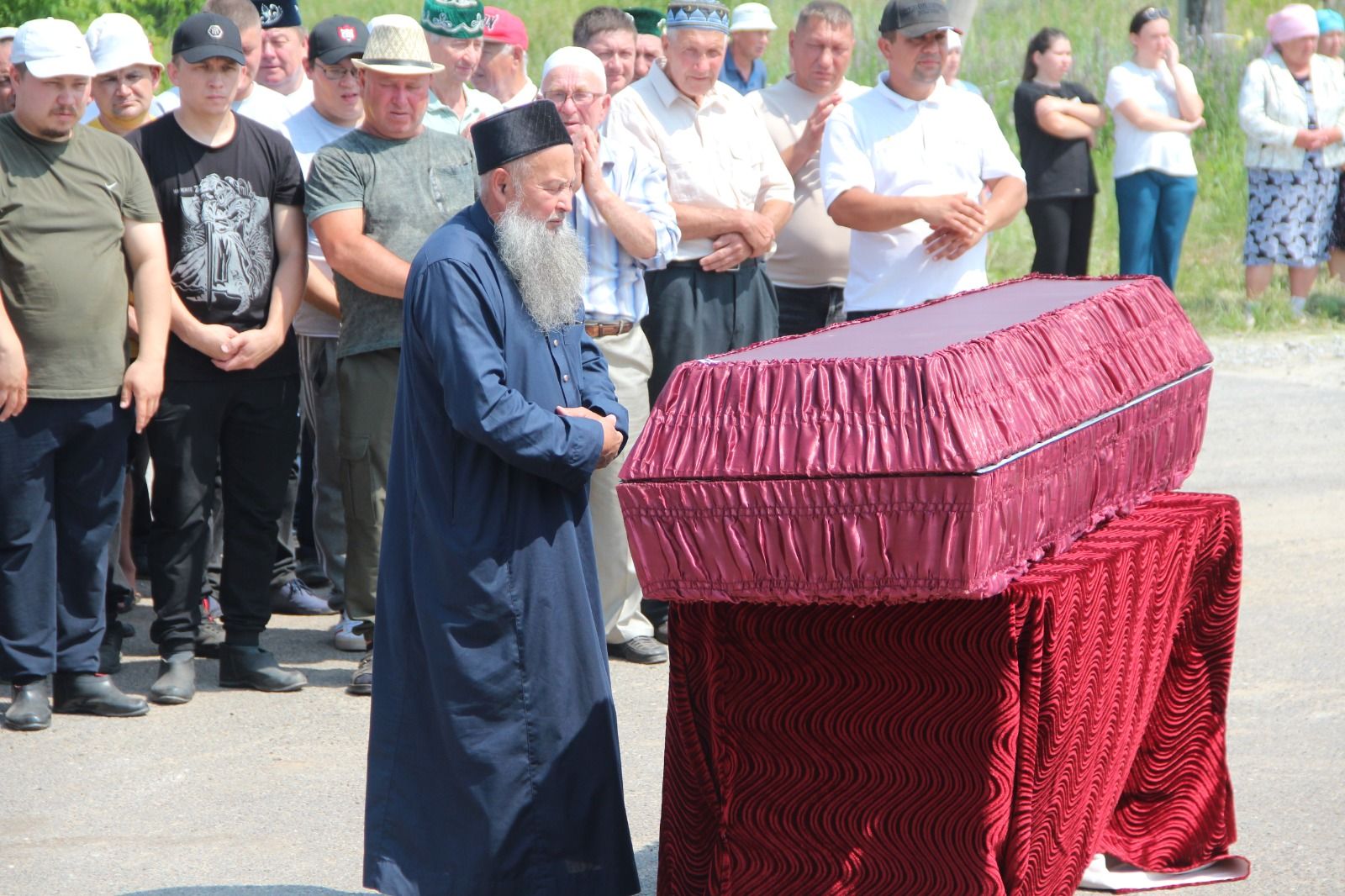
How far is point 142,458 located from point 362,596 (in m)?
1.05

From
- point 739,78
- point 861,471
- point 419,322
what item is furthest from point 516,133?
point 739,78

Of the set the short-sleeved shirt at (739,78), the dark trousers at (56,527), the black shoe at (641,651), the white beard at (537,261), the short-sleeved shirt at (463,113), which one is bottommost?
the black shoe at (641,651)

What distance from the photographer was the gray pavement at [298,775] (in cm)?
442

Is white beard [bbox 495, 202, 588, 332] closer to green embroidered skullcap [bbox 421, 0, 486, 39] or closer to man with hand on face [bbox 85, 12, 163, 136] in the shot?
man with hand on face [bbox 85, 12, 163, 136]

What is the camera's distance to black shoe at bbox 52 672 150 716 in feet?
18.3

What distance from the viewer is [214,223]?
576cm

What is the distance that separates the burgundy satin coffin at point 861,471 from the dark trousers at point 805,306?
3714mm

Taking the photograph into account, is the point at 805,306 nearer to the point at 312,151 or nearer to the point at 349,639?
the point at 312,151

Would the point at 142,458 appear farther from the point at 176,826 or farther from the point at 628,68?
the point at 628,68

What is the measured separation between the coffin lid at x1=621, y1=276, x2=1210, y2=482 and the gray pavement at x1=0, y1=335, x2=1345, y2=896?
1.45 metres

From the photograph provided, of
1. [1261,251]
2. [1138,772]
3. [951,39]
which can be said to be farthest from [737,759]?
[1261,251]

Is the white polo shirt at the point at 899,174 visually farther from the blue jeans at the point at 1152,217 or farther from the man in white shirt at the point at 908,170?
the blue jeans at the point at 1152,217

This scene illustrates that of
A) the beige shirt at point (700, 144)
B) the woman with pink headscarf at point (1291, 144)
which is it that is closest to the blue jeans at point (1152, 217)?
the woman with pink headscarf at point (1291, 144)

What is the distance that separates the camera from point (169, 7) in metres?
9.74
